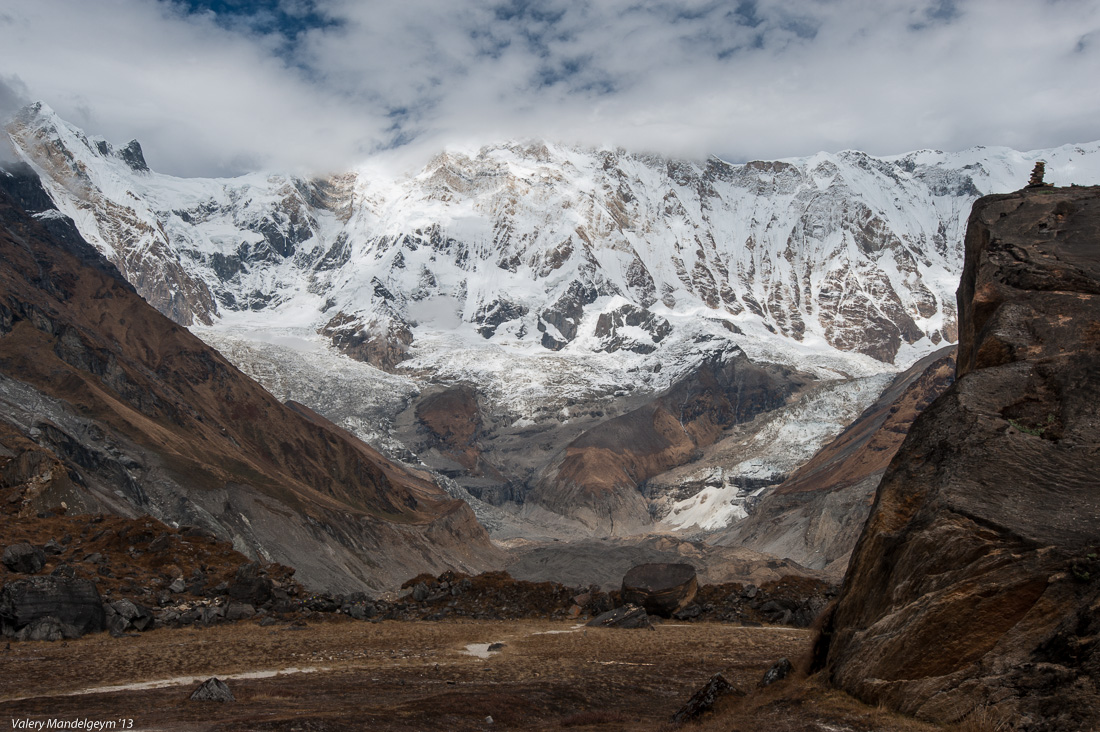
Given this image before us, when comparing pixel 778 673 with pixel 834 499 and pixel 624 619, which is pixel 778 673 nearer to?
pixel 624 619

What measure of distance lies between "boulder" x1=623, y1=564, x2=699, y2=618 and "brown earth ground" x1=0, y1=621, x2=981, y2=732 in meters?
4.31

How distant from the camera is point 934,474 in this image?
13734 mm

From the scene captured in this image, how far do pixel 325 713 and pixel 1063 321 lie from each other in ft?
51.0

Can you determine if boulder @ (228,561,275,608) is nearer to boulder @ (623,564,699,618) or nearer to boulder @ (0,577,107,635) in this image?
boulder @ (0,577,107,635)

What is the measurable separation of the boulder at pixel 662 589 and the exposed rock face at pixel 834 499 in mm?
76003

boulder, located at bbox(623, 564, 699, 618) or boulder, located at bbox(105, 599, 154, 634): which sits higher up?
boulder, located at bbox(105, 599, 154, 634)

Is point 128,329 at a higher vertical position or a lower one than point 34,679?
higher

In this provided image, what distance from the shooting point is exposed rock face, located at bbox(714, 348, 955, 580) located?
5128 inches

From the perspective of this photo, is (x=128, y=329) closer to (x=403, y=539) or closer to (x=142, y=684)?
(x=403, y=539)

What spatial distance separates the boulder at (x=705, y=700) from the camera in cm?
1406

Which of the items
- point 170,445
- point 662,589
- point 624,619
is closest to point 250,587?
point 624,619

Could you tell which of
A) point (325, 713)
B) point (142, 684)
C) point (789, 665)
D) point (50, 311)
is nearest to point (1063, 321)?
point (789, 665)

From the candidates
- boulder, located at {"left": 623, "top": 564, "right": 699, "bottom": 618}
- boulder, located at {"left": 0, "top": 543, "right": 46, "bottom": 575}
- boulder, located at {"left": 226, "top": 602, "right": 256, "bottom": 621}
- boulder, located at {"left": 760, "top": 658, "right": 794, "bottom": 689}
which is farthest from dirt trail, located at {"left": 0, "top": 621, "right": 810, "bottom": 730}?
boulder, located at {"left": 0, "top": 543, "right": 46, "bottom": 575}

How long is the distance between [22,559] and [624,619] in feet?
68.7
